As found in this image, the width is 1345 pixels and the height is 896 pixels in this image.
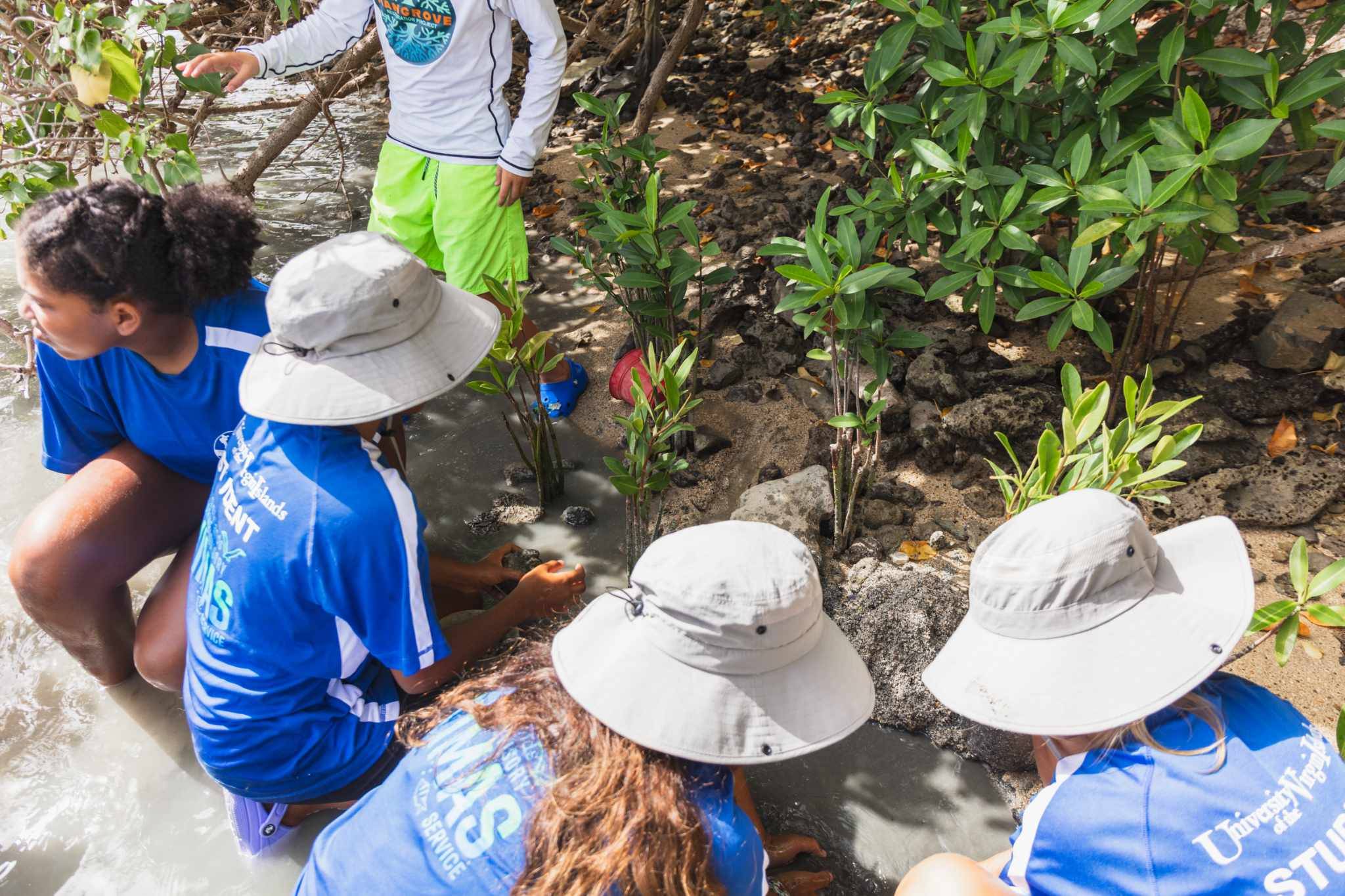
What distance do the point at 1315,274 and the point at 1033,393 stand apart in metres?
1.38

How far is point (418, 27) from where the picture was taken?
3000mm

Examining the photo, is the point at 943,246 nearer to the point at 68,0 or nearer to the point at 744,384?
the point at 744,384

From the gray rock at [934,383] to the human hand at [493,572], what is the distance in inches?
58.5

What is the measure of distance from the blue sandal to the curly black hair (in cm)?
123

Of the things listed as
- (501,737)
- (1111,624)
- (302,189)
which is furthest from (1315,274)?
(302,189)

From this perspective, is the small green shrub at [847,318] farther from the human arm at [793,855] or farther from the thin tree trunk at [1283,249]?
the thin tree trunk at [1283,249]

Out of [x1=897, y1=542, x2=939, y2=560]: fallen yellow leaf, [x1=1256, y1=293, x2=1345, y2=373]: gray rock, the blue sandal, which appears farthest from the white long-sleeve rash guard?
[x1=1256, y1=293, x2=1345, y2=373]: gray rock

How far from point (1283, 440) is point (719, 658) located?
2413mm

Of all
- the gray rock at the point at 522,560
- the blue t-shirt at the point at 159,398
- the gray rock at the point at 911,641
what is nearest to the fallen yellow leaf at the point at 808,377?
the gray rock at the point at 911,641

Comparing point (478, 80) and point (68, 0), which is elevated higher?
point (68, 0)

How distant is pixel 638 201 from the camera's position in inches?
127

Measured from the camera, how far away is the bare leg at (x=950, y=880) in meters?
1.55

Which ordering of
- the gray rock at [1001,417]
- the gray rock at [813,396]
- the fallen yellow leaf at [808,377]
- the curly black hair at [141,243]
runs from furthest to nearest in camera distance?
1. the fallen yellow leaf at [808,377]
2. the gray rock at [813,396]
3. the gray rock at [1001,417]
4. the curly black hair at [141,243]

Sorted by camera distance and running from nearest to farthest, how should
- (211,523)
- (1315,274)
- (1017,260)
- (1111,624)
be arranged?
(1111,624), (211,523), (1017,260), (1315,274)
